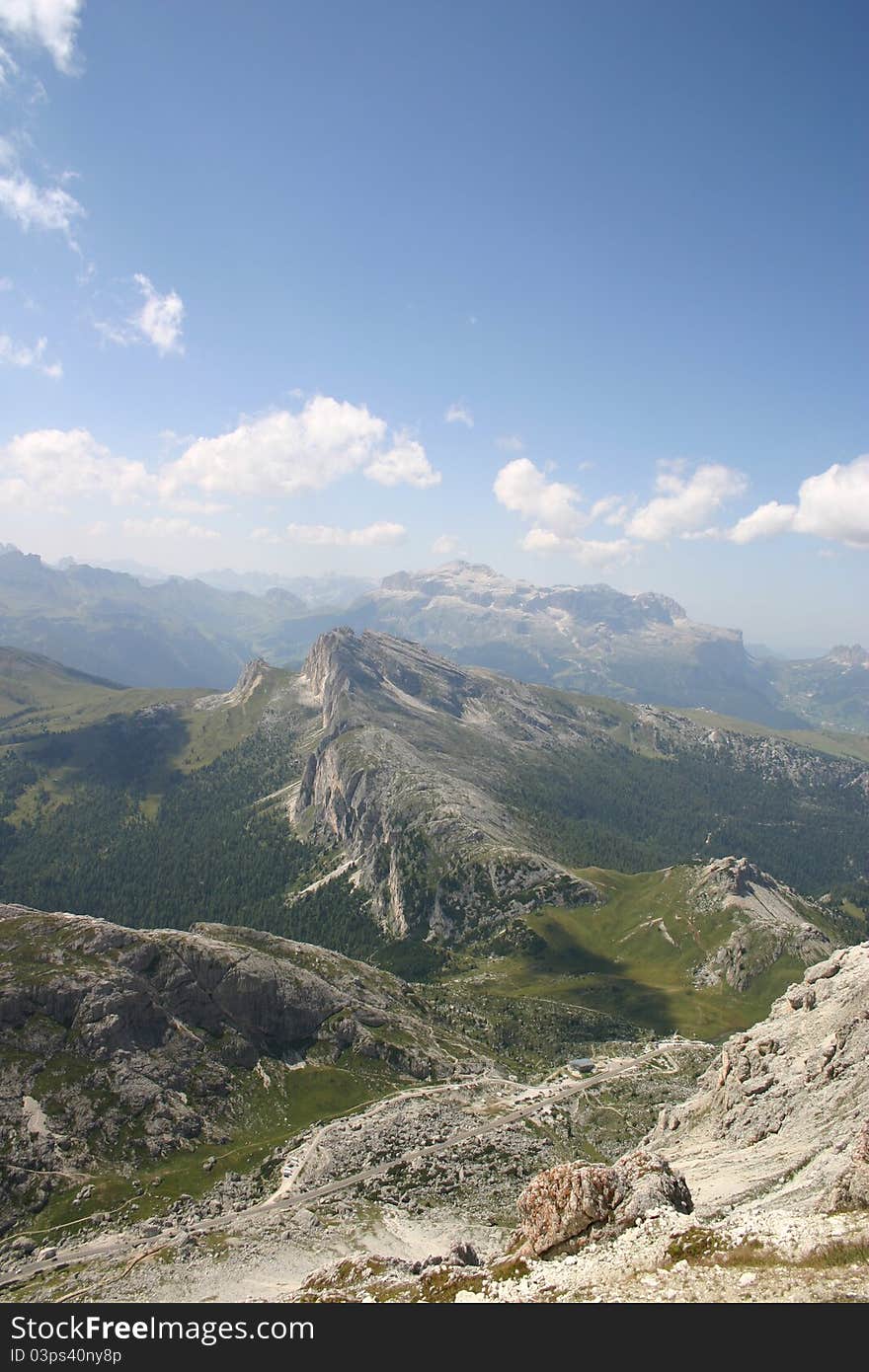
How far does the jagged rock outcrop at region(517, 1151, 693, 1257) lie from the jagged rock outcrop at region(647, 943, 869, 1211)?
15.5 ft

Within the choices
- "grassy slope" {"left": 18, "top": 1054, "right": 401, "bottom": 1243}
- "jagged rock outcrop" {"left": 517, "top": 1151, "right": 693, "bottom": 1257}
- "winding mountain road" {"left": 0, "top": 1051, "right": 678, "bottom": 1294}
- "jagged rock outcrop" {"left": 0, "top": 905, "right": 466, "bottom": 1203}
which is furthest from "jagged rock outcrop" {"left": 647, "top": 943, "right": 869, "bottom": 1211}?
"jagged rock outcrop" {"left": 0, "top": 905, "right": 466, "bottom": 1203}

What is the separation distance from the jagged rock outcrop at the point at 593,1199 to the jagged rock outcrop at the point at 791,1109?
4719 millimetres

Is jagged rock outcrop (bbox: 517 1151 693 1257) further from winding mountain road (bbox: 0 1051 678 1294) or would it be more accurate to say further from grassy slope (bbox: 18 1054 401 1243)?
grassy slope (bbox: 18 1054 401 1243)

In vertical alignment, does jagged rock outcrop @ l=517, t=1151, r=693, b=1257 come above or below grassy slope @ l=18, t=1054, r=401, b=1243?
above

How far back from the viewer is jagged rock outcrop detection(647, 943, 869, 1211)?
158 feet

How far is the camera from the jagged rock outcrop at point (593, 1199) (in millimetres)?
45625

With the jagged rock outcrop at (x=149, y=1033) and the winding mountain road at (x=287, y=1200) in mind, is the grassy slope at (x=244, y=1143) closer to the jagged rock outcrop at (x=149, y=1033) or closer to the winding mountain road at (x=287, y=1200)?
the jagged rock outcrop at (x=149, y=1033)

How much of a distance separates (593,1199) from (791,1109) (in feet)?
92.7

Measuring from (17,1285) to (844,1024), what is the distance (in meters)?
98.0

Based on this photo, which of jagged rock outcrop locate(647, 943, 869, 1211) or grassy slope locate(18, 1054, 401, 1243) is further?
grassy slope locate(18, 1054, 401, 1243)

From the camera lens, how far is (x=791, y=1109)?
63.7 metres

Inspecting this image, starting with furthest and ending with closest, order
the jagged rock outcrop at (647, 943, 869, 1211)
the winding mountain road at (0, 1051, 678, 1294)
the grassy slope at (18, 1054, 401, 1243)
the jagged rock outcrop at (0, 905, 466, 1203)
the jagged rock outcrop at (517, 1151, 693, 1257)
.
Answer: the jagged rock outcrop at (0, 905, 466, 1203), the grassy slope at (18, 1054, 401, 1243), the winding mountain road at (0, 1051, 678, 1294), the jagged rock outcrop at (647, 943, 869, 1211), the jagged rock outcrop at (517, 1151, 693, 1257)
